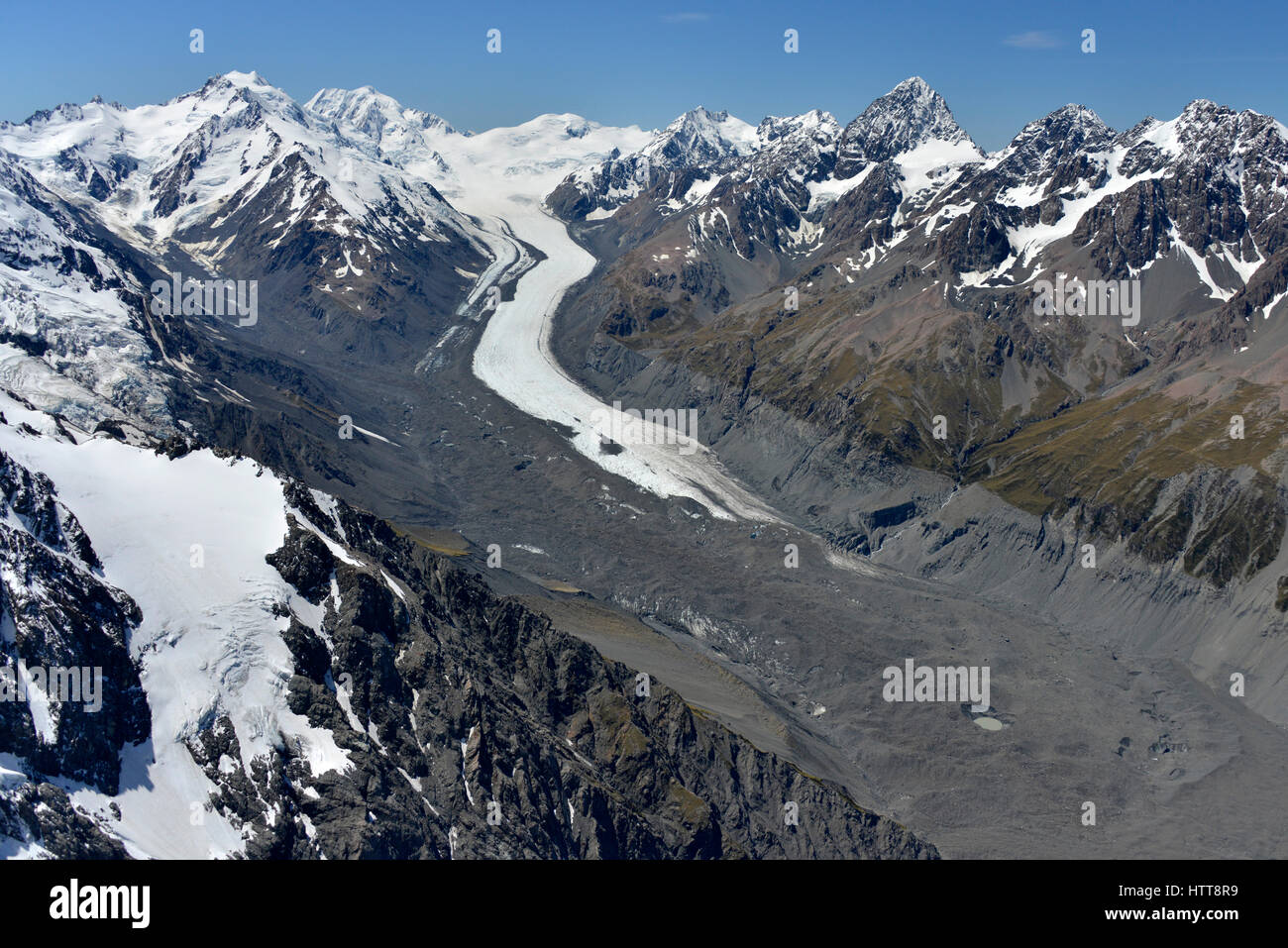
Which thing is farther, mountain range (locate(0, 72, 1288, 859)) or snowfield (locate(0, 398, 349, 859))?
mountain range (locate(0, 72, 1288, 859))

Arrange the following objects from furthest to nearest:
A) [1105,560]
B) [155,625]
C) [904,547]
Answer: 1. [904,547]
2. [1105,560]
3. [155,625]

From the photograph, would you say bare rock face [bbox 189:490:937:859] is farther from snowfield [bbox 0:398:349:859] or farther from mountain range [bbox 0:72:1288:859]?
snowfield [bbox 0:398:349:859]

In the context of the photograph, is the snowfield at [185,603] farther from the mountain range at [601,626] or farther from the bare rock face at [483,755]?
the bare rock face at [483,755]

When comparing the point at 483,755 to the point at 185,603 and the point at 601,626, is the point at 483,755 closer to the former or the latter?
the point at 185,603

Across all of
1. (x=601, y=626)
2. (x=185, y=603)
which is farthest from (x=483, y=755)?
(x=601, y=626)

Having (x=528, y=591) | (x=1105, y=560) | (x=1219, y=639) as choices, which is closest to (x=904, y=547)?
(x=1105, y=560)

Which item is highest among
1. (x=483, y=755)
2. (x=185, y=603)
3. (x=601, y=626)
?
(x=185, y=603)

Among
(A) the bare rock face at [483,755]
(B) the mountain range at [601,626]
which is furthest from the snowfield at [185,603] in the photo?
(A) the bare rock face at [483,755]

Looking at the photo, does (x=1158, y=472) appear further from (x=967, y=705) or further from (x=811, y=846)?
(x=811, y=846)

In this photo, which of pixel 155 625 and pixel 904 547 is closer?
pixel 155 625

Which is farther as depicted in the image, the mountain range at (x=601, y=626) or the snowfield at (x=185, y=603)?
the mountain range at (x=601, y=626)

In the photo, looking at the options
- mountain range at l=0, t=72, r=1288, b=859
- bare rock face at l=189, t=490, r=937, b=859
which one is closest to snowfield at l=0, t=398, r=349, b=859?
mountain range at l=0, t=72, r=1288, b=859
